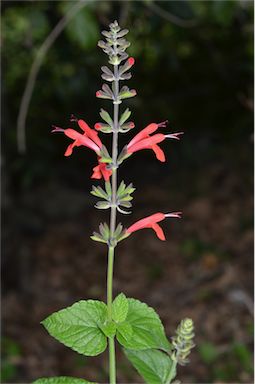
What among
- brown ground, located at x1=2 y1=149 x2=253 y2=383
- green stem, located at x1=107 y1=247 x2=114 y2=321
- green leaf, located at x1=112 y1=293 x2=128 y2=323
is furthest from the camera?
brown ground, located at x1=2 y1=149 x2=253 y2=383

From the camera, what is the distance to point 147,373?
1.33m

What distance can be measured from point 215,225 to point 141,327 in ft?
15.5

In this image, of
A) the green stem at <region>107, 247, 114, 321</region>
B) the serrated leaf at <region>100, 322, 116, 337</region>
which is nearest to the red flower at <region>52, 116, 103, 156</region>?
the green stem at <region>107, 247, 114, 321</region>

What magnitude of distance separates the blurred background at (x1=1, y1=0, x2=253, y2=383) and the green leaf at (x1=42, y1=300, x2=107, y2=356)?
2.11 metres

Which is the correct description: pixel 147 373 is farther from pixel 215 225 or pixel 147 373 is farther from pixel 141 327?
pixel 215 225

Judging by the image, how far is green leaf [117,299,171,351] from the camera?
3.91 feet

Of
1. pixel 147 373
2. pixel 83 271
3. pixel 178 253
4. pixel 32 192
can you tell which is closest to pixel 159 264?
pixel 178 253

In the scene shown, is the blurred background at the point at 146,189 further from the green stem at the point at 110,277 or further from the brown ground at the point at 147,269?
the green stem at the point at 110,277

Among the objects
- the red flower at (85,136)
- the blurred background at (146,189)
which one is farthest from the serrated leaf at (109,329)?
the blurred background at (146,189)

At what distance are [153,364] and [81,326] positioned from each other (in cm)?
23

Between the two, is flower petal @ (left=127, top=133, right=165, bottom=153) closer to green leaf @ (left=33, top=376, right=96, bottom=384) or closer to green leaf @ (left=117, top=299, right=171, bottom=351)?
green leaf @ (left=117, top=299, right=171, bottom=351)

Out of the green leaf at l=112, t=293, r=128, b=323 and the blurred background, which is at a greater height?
the blurred background

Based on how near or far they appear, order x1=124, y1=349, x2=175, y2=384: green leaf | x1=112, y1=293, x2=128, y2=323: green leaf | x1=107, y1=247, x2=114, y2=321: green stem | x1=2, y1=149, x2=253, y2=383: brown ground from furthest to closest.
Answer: x1=2, y1=149, x2=253, y2=383: brown ground → x1=124, y1=349, x2=175, y2=384: green leaf → x1=112, y1=293, x2=128, y2=323: green leaf → x1=107, y1=247, x2=114, y2=321: green stem

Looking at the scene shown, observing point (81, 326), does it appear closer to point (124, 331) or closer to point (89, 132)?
point (124, 331)
